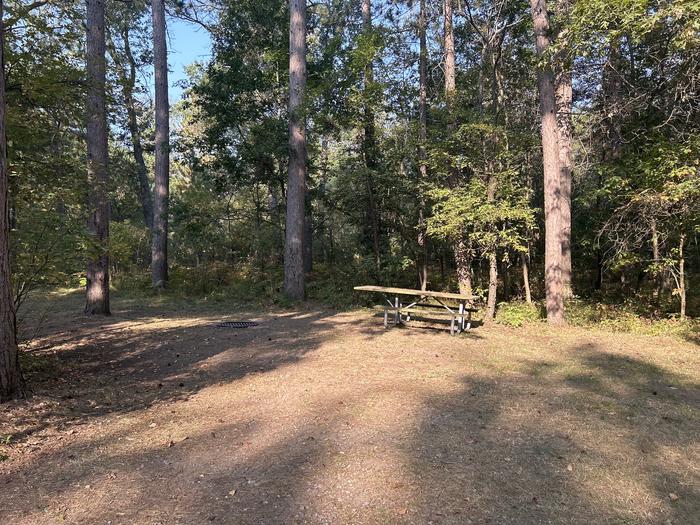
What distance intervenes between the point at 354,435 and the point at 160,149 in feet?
49.8

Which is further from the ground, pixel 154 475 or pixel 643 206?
pixel 643 206

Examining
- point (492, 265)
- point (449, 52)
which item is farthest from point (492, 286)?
point (449, 52)

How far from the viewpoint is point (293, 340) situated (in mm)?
8305

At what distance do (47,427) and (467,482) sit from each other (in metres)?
3.87

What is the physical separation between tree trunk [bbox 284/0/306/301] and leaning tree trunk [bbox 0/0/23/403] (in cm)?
847

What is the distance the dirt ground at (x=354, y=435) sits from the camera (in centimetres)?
295

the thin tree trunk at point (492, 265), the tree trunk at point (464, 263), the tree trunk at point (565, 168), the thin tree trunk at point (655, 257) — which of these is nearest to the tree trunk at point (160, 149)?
the tree trunk at point (464, 263)

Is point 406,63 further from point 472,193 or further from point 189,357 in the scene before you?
point 189,357

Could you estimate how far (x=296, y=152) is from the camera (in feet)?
42.8

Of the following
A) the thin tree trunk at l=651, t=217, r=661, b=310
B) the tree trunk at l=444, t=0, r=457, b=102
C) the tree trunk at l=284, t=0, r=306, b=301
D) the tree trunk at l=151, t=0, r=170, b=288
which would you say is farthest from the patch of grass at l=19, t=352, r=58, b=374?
the tree trunk at l=444, t=0, r=457, b=102

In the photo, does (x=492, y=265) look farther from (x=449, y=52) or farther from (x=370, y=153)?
(x=449, y=52)

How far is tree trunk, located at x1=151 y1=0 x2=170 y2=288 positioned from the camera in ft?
52.4

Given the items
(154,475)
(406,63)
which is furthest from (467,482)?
(406,63)

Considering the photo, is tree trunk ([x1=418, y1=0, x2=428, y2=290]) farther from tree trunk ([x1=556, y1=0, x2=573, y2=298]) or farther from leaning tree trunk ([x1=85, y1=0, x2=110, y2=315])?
leaning tree trunk ([x1=85, y1=0, x2=110, y2=315])
